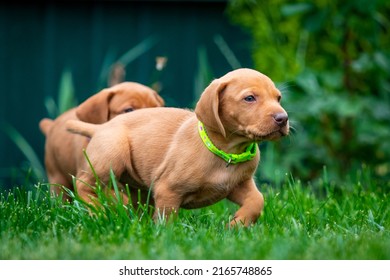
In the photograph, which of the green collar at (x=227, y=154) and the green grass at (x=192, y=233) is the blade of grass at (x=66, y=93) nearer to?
the green grass at (x=192, y=233)

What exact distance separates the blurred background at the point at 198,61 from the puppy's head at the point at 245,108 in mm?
3192

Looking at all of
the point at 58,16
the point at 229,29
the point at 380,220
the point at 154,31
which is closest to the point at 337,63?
the point at 229,29

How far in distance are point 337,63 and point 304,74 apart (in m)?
0.62

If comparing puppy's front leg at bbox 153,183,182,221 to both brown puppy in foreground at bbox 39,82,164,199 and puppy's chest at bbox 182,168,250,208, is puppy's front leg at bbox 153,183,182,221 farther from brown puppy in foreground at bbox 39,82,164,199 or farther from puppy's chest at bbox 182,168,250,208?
brown puppy in foreground at bbox 39,82,164,199

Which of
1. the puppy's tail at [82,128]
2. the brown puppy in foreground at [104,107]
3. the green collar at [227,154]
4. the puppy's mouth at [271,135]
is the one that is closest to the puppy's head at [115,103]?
the brown puppy in foreground at [104,107]

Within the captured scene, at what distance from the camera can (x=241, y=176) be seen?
4.74 meters

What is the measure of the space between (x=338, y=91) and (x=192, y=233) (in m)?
4.05

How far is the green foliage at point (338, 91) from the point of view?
7633 mm

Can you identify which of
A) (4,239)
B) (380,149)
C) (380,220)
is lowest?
(380,149)

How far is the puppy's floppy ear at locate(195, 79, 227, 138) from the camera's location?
14.8ft

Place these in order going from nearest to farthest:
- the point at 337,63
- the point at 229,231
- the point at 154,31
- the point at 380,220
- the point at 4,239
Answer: the point at 4,239 → the point at 229,231 → the point at 380,220 → the point at 337,63 → the point at 154,31

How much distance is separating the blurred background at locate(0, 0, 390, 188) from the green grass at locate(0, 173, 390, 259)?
8.06ft

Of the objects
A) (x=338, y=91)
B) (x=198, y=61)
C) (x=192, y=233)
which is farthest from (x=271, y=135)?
(x=198, y=61)

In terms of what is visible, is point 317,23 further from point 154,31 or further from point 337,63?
point 154,31
